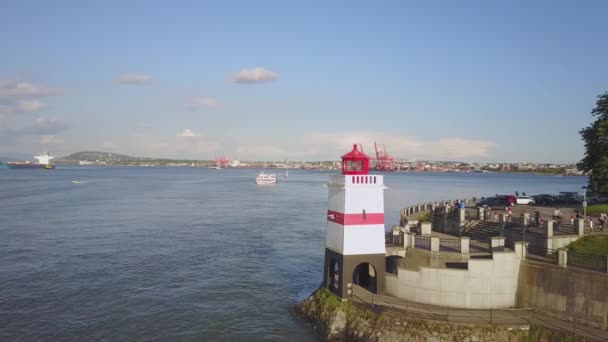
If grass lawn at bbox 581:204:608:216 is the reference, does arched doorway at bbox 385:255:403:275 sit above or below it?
below

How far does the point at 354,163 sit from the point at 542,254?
30.6 feet

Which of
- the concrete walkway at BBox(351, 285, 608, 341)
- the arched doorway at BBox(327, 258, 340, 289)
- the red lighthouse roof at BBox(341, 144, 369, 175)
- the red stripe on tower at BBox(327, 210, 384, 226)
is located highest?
the red lighthouse roof at BBox(341, 144, 369, 175)

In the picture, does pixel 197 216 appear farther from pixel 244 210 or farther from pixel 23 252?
pixel 23 252

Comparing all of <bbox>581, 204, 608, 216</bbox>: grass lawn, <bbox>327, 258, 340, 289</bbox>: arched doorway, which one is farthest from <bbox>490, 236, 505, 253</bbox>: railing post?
<bbox>581, 204, 608, 216</bbox>: grass lawn

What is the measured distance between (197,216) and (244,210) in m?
9.77

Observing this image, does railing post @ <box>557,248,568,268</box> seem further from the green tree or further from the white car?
the white car

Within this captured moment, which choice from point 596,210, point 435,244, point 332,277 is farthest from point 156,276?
point 596,210

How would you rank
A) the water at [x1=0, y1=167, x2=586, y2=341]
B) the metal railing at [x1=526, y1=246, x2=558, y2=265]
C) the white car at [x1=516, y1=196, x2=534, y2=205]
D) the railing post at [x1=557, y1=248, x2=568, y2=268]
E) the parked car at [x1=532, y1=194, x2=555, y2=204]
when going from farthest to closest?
the parked car at [x1=532, y1=194, x2=555, y2=204] < the white car at [x1=516, y1=196, x2=534, y2=205] < the water at [x1=0, y1=167, x2=586, y2=341] < the metal railing at [x1=526, y1=246, x2=558, y2=265] < the railing post at [x1=557, y1=248, x2=568, y2=268]

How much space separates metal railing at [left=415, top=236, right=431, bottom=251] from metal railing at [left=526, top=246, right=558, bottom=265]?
185 inches

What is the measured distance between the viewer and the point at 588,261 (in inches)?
766

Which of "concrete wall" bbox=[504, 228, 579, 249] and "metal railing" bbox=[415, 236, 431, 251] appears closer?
"concrete wall" bbox=[504, 228, 579, 249]

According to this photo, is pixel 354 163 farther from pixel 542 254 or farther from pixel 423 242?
pixel 542 254

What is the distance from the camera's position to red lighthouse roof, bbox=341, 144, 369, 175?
22.9m

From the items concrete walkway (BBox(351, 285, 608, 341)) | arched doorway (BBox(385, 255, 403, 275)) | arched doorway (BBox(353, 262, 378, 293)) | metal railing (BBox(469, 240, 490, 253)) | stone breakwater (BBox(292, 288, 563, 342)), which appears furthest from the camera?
arched doorway (BBox(353, 262, 378, 293))
